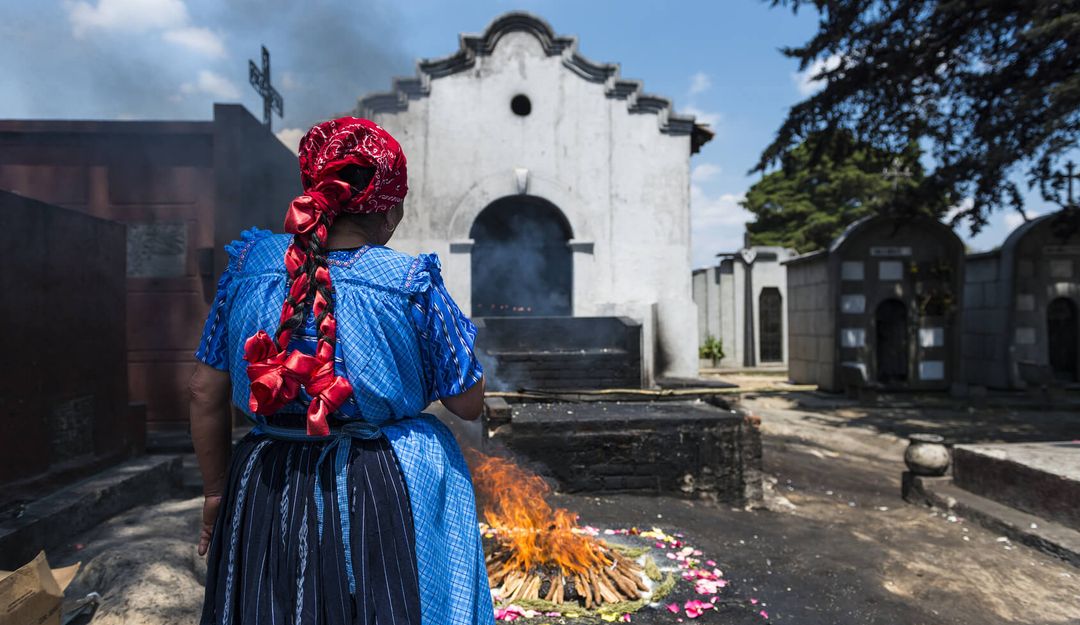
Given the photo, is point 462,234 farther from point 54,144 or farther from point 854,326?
point 854,326

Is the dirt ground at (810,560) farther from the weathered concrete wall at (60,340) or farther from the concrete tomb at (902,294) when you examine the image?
the concrete tomb at (902,294)

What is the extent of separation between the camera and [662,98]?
40.4 ft

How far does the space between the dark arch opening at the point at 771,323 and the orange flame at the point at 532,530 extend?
1996 centimetres

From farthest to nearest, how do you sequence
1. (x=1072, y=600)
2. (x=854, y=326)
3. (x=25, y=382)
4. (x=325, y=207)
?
(x=854, y=326), (x=25, y=382), (x=1072, y=600), (x=325, y=207)

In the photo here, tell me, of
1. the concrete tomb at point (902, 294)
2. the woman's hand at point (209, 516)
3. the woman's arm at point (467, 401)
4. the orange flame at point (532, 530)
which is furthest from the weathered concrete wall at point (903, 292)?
the woman's hand at point (209, 516)

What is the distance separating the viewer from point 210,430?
189 cm

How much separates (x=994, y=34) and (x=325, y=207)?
13827 mm

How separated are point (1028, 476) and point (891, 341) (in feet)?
36.2

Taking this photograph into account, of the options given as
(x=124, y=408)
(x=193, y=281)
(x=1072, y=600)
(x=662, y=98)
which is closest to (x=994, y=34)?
(x=662, y=98)

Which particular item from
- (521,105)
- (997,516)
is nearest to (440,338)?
(997,516)

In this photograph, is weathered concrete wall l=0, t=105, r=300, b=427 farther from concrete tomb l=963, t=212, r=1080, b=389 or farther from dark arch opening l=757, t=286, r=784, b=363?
dark arch opening l=757, t=286, r=784, b=363

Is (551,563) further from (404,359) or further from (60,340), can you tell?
(60,340)

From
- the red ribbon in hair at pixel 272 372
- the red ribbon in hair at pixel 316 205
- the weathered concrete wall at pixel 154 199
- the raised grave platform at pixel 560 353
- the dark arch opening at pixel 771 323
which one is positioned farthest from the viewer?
the dark arch opening at pixel 771 323

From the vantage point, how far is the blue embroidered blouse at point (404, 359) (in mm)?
1743
